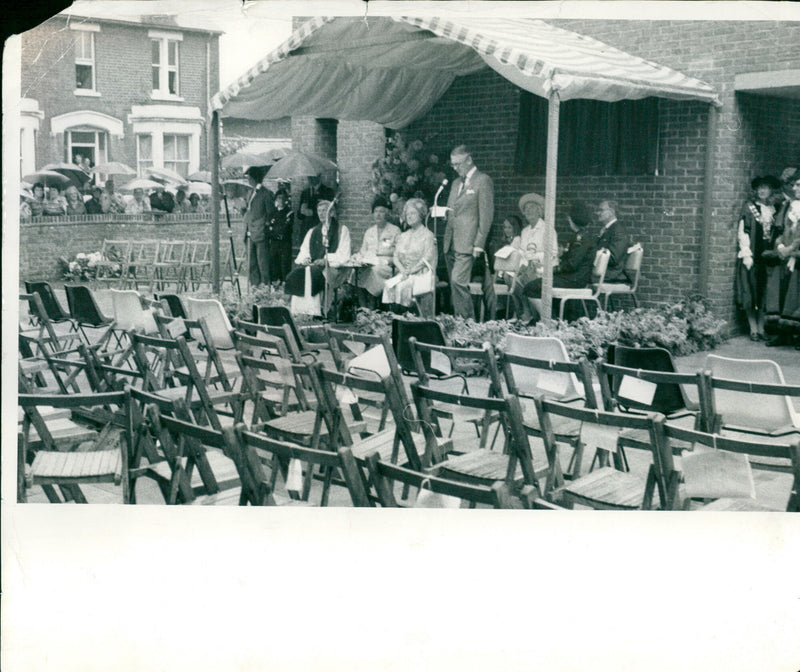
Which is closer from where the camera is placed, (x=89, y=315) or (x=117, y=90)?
(x=117, y=90)

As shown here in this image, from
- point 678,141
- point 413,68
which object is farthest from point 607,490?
point 413,68

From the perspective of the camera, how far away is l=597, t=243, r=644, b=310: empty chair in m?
8.06

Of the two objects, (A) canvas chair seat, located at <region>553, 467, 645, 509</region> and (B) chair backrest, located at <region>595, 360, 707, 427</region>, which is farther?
(B) chair backrest, located at <region>595, 360, 707, 427</region>

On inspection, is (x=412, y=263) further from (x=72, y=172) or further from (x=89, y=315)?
(x=72, y=172)

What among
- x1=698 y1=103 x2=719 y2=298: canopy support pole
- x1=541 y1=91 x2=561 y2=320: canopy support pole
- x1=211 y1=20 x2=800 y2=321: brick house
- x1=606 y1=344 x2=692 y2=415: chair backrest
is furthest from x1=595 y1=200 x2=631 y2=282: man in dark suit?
x1=606 y1=344 x2=692 y2=415: chair backrest

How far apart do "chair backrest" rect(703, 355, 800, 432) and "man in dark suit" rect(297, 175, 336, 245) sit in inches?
129

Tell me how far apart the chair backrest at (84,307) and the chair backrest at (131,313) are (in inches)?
4.3

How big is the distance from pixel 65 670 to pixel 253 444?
1.47m

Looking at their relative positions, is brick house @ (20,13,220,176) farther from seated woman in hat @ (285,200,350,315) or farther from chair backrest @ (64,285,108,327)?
seated woman in hat @ (285,200,350,315)

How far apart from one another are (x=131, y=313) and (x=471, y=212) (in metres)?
3.17

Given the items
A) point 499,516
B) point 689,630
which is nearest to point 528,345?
point 499,516

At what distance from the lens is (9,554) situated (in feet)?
17.3

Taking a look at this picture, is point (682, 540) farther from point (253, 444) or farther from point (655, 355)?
point (253, 444)

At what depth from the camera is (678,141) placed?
8.34m
